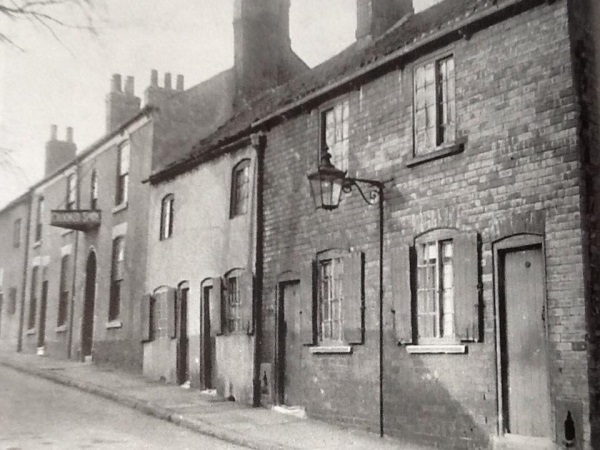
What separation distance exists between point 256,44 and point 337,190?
978 cm

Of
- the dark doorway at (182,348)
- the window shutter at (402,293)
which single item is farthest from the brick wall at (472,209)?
the dark doorway at (182,348)

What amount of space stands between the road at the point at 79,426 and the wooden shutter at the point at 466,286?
360cm

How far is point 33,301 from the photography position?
91.5 feet

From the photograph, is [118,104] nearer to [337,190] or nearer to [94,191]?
[94,191]

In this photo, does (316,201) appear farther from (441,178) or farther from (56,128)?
(56,128)

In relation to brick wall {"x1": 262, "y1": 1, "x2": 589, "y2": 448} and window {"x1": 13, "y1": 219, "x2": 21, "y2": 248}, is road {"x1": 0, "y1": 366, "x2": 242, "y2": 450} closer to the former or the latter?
brick wall {"x1": 262, "y1": 1, "x2": 589, "y2": 448}

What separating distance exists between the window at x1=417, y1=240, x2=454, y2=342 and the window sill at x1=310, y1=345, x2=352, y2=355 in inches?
64.0

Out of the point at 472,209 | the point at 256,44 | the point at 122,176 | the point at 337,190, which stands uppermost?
the point at 256,44

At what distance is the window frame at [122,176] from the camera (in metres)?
20.8

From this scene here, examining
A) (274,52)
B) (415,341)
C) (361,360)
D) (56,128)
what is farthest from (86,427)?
(56,128)

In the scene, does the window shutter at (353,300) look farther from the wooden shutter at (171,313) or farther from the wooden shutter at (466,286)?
the wooden shutter at (171,313)

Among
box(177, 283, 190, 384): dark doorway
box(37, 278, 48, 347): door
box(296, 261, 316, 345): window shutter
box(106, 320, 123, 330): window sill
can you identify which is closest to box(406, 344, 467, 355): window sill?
box(296, 261, 316, 345): window shutter

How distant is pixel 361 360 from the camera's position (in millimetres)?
10945

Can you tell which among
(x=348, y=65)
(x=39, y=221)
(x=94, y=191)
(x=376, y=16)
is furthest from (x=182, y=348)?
(x=39, y=221)
